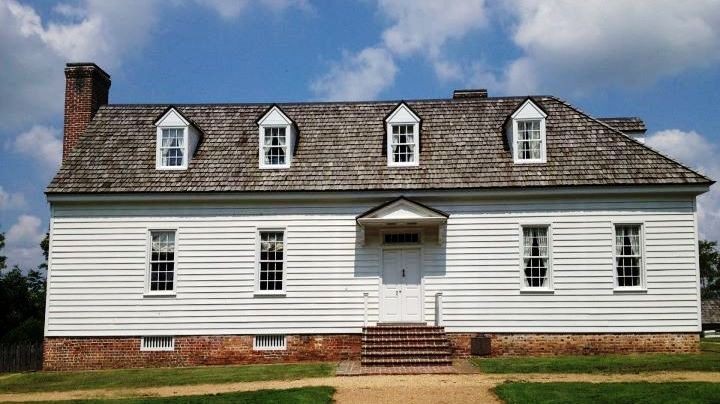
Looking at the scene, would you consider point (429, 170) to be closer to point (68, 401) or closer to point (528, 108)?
point (528, 108)

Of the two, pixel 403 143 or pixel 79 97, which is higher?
pixel 79 97

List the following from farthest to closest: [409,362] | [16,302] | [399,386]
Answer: [16,302] < [409,362] < [399,386]

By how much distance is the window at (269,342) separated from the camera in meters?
19.3

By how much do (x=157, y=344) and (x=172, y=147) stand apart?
6.23 metres

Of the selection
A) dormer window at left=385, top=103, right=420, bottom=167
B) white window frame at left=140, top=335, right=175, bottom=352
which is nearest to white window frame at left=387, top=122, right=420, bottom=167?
dormer window at left=385, top=103, right=420, bottom=167

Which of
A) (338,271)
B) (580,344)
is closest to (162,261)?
(338,271)

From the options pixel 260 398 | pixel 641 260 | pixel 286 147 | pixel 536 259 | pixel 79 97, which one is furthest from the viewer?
pixel 79 97

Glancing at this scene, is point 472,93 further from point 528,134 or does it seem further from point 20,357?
point 20,357

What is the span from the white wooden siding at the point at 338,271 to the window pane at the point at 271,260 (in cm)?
35

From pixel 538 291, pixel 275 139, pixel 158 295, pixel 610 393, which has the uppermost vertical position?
pixel 275 139

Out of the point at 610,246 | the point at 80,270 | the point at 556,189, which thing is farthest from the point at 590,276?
the point at 80,270

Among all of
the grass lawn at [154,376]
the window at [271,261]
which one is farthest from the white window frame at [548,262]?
the window at [271,261]

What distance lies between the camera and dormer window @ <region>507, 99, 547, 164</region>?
1997cm

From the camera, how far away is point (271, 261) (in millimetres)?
19703
